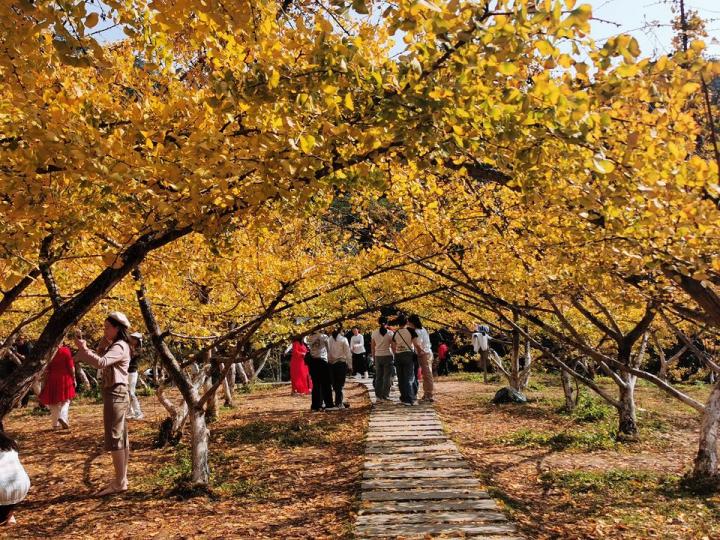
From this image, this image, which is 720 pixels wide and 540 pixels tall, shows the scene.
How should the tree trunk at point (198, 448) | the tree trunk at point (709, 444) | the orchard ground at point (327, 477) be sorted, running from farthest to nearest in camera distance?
the tree trunk at point (709, 444) < the tree trunk at point (198, 448) < the orchard ground at point (327, 477)

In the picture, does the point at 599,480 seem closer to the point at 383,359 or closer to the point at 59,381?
the point at 383,359

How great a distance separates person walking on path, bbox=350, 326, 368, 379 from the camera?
1984cm

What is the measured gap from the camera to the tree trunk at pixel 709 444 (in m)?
7.12

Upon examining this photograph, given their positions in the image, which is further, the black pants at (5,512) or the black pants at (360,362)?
the black pants at (360,362)

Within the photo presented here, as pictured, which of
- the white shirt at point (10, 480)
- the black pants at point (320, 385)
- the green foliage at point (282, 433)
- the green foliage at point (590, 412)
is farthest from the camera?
the black pants at point (320, 385)

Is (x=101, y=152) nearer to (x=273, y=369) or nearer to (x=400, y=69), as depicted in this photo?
(x=400, y=69)

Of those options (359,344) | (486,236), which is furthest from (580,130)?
(359,344)

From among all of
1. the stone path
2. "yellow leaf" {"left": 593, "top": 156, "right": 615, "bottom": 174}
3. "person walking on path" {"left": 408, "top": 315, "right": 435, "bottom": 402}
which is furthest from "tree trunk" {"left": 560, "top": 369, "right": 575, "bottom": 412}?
"yellow leaf" {"left": 593, "top": 156, "right": 615, "bottom": 174}

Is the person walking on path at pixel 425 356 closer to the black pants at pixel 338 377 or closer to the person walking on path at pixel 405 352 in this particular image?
the person walking on path at pixel 405 352

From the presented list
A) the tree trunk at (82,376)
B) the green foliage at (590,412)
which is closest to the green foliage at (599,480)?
the green foliage at (590,412)

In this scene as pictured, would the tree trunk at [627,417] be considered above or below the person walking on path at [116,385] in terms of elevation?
below

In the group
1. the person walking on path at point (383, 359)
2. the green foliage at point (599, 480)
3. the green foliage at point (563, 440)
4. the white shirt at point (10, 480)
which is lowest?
the green foliage at point (599, 480)

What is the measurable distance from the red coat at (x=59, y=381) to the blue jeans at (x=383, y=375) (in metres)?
5.85

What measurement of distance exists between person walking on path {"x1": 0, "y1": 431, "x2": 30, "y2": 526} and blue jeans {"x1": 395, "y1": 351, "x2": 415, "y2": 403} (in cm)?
725
